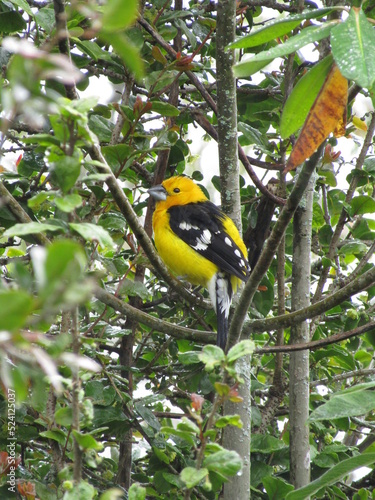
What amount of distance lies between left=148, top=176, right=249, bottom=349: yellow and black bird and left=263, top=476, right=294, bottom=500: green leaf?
48.0 inches

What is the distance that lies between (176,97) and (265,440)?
5.63ft

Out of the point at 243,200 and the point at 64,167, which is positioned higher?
the point at 243,200

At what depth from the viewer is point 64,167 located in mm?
1091

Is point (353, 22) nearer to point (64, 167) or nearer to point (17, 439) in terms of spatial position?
point (64, 167)

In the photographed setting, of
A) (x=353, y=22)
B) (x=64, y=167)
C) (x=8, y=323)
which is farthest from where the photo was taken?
(x=353, y=22)

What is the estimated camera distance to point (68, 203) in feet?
3.61

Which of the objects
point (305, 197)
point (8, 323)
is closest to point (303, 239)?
point (305, 197)

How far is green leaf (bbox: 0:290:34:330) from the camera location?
60 centimetres

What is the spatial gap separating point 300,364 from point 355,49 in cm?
201

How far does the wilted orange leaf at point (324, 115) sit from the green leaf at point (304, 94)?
4 cm

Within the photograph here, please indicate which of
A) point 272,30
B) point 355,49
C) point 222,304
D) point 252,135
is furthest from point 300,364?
point 355,49

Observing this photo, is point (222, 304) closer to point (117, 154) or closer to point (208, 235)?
point (208, 235)

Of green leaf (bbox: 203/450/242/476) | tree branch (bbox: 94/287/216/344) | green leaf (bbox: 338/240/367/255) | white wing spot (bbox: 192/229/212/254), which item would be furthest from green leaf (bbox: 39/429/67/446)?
white wing spot (bbox: 192/229/212/254)

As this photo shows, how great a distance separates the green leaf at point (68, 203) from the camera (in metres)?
1.08
